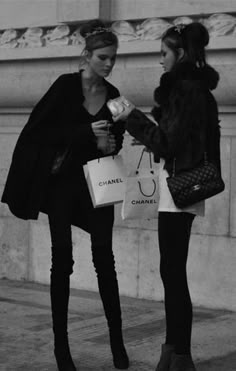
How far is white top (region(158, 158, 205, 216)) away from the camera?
4.50m

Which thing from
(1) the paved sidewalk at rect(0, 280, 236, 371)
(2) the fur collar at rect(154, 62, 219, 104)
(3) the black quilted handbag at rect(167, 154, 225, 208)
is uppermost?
(2) the fur collar at rect(154, 62, 219, 104)

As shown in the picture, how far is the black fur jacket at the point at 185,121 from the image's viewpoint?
4.37m

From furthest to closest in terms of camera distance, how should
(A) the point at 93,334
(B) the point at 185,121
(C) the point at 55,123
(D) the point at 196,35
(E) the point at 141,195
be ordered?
1. (A) the point at 93,334
2. (C) the point at 55,123
3. (E) the point at 141,195
4. (D) the point at 196,35
5. (B) the point at 185,121

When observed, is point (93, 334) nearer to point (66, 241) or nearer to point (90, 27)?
point (66, 241)

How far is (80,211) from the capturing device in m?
4.97

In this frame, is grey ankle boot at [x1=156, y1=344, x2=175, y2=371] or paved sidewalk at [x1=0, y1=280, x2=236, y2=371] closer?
grey ankle boot at [x1=156, y1=344, x2=175, y2=371]

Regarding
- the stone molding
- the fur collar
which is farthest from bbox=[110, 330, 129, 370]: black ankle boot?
the stone molding

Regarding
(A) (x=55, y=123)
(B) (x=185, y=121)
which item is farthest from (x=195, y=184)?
(A) (x=55, y=123)

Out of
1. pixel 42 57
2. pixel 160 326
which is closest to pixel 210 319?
pixel 160 326

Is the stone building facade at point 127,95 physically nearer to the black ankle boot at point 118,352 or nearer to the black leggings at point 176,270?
the black ankle boot at point 118,352

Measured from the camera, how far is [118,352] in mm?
4922

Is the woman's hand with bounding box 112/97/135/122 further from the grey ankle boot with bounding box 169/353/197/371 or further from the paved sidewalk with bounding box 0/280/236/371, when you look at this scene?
the paved sidewalk with bounding box 0/280/236/371

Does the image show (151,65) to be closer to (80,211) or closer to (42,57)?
(42,57)

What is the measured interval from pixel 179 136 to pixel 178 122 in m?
0.06
